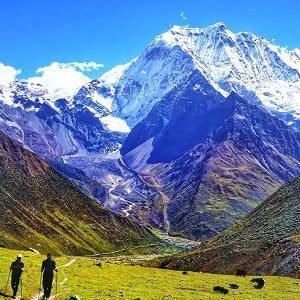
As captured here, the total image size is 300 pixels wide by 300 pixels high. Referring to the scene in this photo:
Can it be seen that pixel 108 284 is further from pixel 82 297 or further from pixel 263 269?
pixel 263 269

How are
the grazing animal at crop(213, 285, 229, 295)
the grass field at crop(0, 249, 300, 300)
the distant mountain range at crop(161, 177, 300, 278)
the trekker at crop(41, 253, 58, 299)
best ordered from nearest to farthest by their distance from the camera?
the trekker at crop(41, 253, 58, 299), the grass field at crop(0, 249, 300, 300), the grazing animal at crop(213, 285, 229, 295), the distant mountain range at crop(161, 177, 300, 278)

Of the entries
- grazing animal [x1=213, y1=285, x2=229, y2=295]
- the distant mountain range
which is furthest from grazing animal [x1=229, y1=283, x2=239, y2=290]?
the distant mountain range

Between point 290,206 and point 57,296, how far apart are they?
373 feet

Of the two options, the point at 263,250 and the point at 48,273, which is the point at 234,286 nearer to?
the point at 48,273

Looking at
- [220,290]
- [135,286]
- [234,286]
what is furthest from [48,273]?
[234,286]

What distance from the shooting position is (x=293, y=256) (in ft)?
339

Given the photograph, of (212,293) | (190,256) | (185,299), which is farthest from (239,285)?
(190,256)

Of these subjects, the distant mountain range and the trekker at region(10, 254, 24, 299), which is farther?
the distant mountain range

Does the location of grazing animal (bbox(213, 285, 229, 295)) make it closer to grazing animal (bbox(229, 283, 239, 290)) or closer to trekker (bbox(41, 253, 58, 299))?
grazing animal (bbox(229, 283, 239, 290))

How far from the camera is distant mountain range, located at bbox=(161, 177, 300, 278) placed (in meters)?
105

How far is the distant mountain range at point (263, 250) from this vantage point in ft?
346

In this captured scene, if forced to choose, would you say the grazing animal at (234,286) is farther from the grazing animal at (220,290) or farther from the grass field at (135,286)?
the grazing animal at (220,290)

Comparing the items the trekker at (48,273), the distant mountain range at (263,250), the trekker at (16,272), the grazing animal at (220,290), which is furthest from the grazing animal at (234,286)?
the trekker at (16,272)

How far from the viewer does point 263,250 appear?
383 feet
